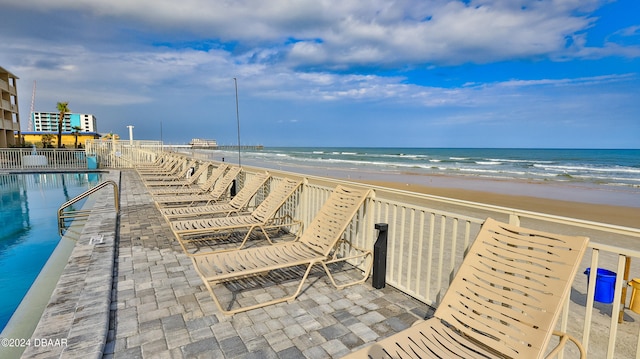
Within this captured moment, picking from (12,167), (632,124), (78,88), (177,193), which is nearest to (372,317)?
(177,193)

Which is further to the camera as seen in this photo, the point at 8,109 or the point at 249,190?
the point at 8,109

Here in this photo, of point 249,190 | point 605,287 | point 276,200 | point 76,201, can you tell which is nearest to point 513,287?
point 605,287

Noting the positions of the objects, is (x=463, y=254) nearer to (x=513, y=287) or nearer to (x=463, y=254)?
Answer: (x=463, y=254)

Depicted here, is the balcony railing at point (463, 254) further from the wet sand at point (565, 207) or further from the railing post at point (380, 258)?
the wet sand at point (565, 207)

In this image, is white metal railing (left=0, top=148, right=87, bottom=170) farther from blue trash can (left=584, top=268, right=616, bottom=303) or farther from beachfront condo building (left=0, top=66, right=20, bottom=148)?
blue trash can (left=584, top=268, right=616, bottom=303)

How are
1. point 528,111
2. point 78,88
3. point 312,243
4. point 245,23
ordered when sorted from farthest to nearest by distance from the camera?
point 528,111 → point 78,88 → point 245,23 → point 312,243

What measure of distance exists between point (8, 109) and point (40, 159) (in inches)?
813

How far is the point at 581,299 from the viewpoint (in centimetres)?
356

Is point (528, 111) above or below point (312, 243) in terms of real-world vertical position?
above

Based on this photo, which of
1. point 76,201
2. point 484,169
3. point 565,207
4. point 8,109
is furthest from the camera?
point 8,109

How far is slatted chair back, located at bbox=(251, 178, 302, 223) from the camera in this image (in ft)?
14.6

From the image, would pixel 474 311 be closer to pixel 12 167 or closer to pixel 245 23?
pixel 245 23

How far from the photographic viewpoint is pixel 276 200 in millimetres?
4652

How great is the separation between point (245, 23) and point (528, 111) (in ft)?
155
